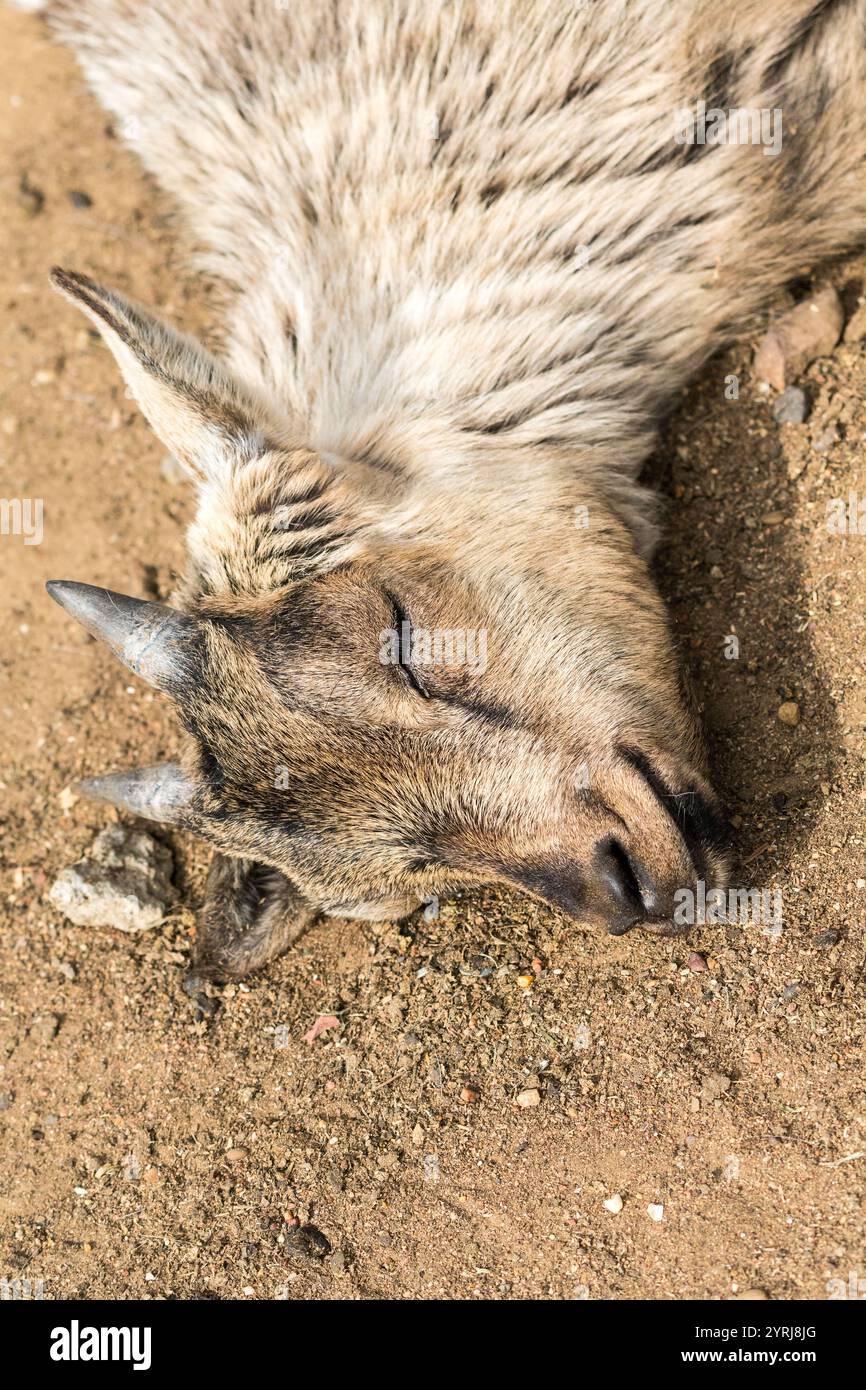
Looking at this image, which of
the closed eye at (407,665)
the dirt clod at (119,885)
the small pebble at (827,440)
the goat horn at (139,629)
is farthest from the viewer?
the dirt clod at (119,885)

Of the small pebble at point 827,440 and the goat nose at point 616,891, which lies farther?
the small pebble at point 827,440

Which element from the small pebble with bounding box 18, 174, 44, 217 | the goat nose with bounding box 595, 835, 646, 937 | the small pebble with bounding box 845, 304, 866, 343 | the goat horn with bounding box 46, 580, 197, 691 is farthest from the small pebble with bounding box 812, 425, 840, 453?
the small pebble with bounding box 18, 174, 44, 217

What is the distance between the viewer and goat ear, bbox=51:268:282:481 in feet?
11.9

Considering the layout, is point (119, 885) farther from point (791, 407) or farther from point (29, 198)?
point (29, 198)

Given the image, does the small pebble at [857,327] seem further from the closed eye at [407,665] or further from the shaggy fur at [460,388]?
the closed eye at [407,665]

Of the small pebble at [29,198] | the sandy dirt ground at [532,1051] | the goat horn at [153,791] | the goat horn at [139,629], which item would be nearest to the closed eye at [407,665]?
the goat horn at [139,629]

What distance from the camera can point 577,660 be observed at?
351 centimetres

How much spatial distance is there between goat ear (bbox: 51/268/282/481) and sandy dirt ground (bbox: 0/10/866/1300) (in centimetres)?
117

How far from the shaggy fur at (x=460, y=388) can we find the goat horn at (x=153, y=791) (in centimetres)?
7

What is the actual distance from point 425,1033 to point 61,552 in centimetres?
270

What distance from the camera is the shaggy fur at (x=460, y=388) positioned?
11.4ft

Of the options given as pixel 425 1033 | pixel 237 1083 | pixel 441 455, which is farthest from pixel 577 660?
pixel 237 1083

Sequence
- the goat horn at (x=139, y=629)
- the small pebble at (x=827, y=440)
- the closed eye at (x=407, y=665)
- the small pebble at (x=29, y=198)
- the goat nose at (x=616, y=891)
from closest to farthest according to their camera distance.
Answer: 1. the goat nose at (x=616, y=891)
2. the closed eye at (x=407, y=665)
3. the goat horn at (x=139, y=629)
4. the small pebble at (x=827, y=440)
5. the small pebble at (x=29, y=198)

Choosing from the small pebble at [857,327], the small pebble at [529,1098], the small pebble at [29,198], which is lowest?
the small pebble at [529,1098]
